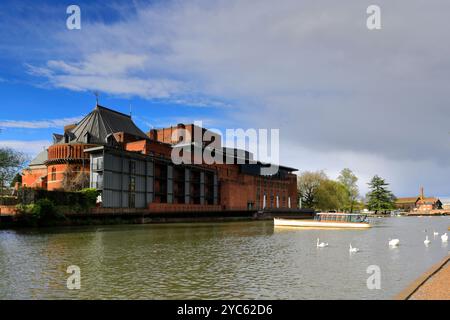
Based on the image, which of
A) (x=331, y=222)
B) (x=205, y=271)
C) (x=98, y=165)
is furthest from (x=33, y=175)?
(x=205, y=271)

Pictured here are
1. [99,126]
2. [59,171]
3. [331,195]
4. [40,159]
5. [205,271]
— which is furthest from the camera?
[331,195]

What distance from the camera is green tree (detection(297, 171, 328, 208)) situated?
129m

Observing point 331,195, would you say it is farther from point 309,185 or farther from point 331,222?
point 331,222

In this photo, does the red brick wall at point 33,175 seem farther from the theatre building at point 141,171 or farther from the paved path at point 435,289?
the paved path at point 435,289

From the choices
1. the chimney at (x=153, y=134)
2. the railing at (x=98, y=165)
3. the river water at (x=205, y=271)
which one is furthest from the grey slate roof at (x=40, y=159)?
the river water at (x=205, y=271)

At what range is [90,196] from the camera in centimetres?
6147

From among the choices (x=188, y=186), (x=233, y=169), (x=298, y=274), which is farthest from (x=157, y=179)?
(x=298, y=274)

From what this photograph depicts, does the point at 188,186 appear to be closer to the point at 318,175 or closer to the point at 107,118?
the point at 107,118

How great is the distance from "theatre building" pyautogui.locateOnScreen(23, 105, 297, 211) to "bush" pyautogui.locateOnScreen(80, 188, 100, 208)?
252 cm

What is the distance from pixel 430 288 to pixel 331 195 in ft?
371

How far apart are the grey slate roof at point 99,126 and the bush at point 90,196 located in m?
22.4

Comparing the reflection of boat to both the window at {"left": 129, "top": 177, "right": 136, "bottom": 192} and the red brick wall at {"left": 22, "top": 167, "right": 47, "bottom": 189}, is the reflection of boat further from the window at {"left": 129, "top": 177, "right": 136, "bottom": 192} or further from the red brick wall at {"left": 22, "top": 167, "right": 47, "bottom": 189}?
the red brick wall at {"left": 22, "top": 167, "right": 47, "bottom": 189}

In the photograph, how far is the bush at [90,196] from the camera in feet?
199
